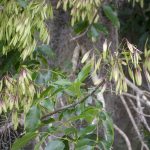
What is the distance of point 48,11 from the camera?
163 cm

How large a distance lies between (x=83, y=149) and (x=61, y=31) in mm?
1249

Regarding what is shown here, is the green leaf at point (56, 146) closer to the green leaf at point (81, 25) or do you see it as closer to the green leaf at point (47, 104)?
the green leaf at point (47, 104)

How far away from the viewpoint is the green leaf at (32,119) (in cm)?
125

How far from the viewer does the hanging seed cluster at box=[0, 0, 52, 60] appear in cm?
147

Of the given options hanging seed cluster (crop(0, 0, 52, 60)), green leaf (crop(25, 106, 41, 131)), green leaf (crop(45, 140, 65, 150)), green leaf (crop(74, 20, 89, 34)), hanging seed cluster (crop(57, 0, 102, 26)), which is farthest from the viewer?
green leaf (crop(74, 20, 89, 34))

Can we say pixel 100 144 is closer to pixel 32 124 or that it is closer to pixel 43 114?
pixel 32 124

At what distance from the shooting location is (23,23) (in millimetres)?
1454

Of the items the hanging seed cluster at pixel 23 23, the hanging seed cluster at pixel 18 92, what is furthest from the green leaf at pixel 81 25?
the hanging seed cluster at pixel 18 92

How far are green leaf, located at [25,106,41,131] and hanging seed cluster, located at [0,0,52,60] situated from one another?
1.02 feet

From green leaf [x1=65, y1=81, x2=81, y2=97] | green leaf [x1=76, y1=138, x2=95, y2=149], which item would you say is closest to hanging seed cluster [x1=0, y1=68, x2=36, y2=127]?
green leaf [x1=65, y1=81, x2=81, y2=97]

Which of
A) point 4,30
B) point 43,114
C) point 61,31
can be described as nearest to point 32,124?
point 43,114

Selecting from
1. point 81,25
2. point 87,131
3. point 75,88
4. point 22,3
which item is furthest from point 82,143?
point 81,25

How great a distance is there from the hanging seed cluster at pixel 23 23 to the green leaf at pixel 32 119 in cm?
31

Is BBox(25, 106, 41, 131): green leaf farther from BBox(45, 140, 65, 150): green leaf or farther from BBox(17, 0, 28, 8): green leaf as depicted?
BBox(17, 0, 28, 8): green leaf
